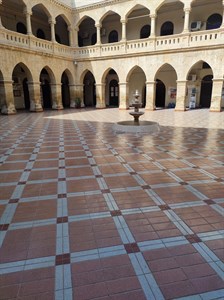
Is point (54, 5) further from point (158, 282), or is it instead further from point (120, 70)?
point (158, 282)

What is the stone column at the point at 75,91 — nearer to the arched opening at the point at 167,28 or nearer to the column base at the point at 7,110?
the column base at the point at 7,110

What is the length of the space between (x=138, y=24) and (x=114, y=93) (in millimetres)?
7009

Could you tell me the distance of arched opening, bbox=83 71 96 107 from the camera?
84.2ft

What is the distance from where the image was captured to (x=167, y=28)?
20.7m

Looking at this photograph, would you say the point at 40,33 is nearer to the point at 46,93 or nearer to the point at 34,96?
the point at 46,93

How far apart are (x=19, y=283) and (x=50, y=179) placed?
264 centimetres

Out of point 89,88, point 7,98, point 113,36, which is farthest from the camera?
point 89,88

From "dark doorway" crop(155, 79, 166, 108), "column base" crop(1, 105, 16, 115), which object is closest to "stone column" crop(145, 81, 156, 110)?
"dark doorway" crop(155, 79, 166, 108)

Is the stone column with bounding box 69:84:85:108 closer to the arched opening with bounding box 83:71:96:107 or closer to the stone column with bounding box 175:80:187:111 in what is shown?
the arched opening with bounding box 83:71:96:107

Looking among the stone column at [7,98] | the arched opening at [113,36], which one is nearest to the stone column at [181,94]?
the arched opening at [113,36]

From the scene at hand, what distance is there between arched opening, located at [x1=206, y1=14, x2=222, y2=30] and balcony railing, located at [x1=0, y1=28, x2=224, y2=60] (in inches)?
141

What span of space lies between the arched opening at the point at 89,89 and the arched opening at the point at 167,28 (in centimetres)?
874

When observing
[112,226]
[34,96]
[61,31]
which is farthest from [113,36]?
→ [112,226]

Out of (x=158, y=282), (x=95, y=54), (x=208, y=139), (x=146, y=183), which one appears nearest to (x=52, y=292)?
(x=158, y=282)
